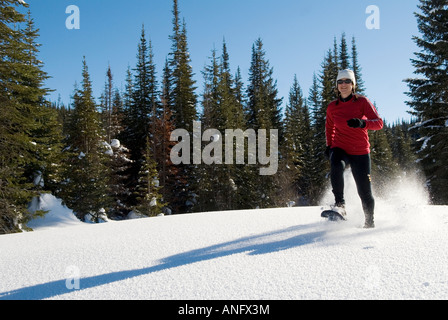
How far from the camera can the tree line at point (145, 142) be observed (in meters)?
13.2

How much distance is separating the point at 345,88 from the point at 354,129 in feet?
2.09

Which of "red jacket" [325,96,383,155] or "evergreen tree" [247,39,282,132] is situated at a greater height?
"evergreen tree" [247,39,282,132]

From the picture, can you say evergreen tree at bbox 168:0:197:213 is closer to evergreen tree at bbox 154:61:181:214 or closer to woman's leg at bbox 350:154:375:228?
evergreen tree at bbox 154:61:181:214

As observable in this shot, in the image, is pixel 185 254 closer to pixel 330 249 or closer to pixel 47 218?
pixel 330 249

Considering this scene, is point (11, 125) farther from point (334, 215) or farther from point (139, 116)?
point (139, 116)

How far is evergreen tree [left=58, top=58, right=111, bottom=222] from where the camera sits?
21.6 m

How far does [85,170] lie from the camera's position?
73.2ft

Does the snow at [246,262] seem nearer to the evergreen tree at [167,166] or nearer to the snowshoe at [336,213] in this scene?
the snowshoe at [336,213]

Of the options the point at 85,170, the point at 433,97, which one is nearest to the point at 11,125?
the point at 85,170

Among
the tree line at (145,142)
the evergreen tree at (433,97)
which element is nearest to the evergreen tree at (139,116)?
the tree line at (145,142)

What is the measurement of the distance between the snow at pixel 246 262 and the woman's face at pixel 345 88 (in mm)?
1978

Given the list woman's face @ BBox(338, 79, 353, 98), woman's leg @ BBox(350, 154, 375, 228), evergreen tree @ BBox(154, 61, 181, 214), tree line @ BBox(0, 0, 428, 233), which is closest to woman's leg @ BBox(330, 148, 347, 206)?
woman's leg @ BBox(350, 154, 375, 228)

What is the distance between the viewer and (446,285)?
6.79 feet

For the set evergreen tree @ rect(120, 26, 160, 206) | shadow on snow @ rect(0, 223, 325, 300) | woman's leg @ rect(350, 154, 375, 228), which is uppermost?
evergreen tree @ rect(120, 26, 160, 206)
